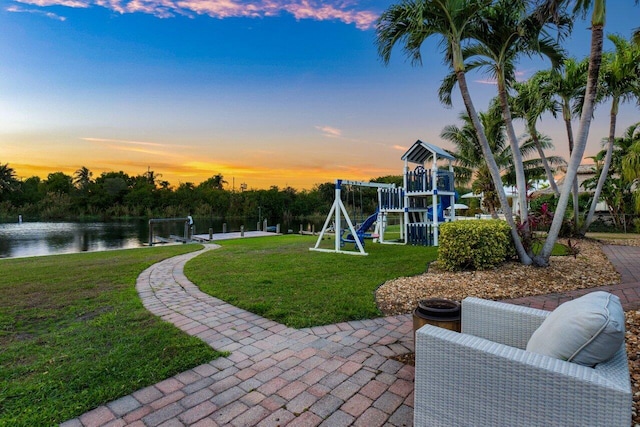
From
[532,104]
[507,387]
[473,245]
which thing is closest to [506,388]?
[507,387]

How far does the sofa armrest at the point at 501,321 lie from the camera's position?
1979 mm

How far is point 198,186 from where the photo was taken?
52344 mm

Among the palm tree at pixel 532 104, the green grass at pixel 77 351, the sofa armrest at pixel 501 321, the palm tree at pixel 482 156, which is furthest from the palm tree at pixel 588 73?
the palm tree at pixel 482 156

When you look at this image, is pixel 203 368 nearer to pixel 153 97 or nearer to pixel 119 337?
pixel 119 337

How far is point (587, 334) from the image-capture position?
1365 millimetres

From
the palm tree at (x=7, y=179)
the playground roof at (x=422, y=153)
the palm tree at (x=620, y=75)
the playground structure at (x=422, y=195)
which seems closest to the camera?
the palm tree at (x=620, y=75)

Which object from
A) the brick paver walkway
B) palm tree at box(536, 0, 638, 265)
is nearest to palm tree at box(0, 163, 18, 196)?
the brick paver walkway

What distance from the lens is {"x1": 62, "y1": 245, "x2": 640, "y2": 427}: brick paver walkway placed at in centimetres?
189

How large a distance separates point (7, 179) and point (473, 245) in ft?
181

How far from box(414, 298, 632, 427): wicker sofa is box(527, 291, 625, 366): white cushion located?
64 mm

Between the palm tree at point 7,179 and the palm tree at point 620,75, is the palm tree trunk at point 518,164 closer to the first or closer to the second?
the palm tree at point 620,75

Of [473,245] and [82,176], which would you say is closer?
[473,245]

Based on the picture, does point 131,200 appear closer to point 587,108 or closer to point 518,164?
point 518,164

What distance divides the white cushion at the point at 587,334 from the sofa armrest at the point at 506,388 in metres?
0.07
